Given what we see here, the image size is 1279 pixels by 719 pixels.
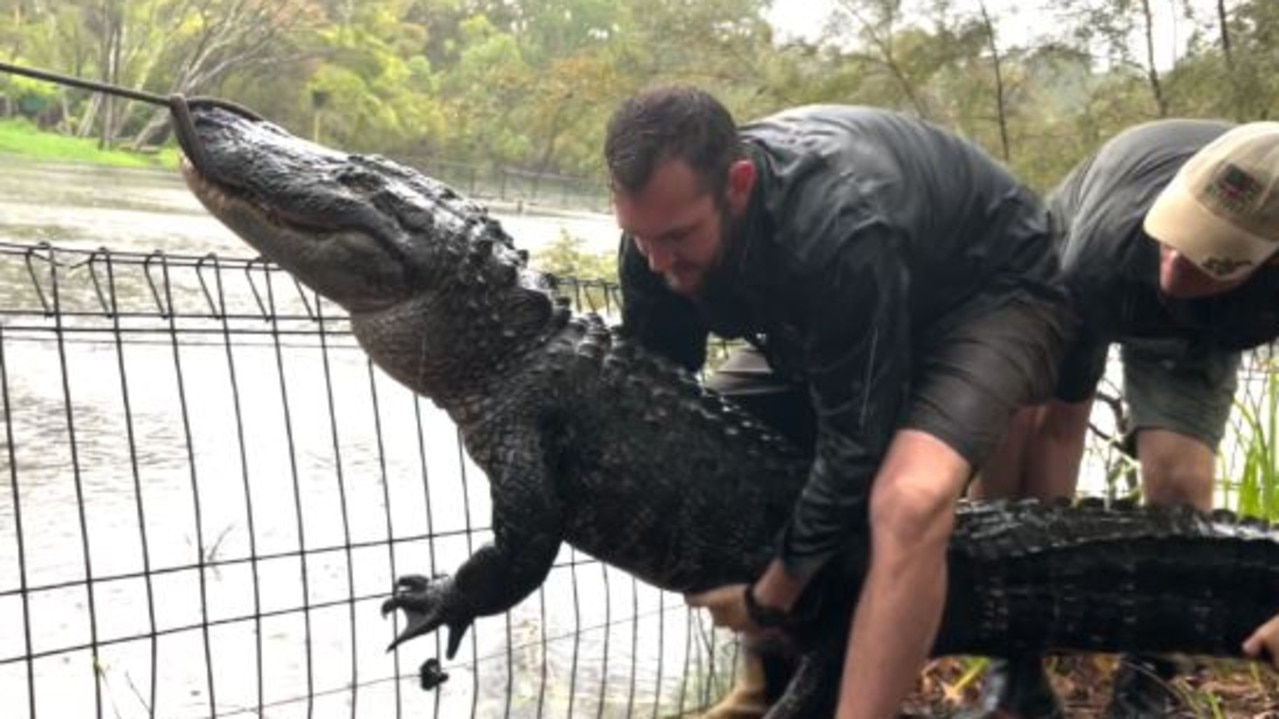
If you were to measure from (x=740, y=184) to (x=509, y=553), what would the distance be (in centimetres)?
95

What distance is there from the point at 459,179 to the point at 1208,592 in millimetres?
19698

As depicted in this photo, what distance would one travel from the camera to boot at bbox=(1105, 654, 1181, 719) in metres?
3.63

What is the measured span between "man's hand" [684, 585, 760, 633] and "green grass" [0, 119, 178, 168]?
2389cm

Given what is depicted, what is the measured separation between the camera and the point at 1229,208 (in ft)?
9.33

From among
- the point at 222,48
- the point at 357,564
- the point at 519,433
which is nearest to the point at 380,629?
the point at 357,564

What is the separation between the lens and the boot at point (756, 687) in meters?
3.63

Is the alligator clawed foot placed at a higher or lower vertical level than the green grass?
higher

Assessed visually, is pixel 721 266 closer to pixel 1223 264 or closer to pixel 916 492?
pixel 916 492

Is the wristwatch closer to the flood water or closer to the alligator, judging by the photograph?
the alligator

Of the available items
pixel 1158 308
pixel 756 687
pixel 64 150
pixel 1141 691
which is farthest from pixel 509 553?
pixel 64 150

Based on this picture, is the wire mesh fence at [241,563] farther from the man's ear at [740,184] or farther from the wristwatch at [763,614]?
the man's ear at [740,184]

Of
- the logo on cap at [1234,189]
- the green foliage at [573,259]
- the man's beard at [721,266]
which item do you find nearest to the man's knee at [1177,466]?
the logo on cap at [1234,189]

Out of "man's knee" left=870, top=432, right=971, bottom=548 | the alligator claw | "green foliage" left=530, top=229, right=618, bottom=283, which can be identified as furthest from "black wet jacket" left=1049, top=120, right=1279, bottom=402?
"green foliage" left=530, top=229, right=618, bottom=283

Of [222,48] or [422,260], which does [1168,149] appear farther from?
[222,48]
